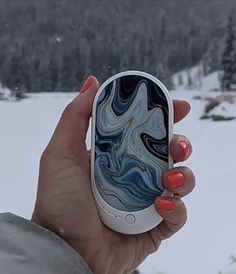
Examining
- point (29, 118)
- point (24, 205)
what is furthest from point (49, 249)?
point (29, 118)

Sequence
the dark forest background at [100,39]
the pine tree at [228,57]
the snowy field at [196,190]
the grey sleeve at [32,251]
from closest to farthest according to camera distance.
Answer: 1. the grey sleeve at [32,251]
2. the snowy field at [196,190]
3. the pine tree at [228,57]
4. the dark forest background at [100,39]

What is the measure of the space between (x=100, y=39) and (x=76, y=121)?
2931 centimetres

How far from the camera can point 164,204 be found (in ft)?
2.32

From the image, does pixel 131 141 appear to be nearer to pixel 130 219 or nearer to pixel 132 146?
pixel 132 146

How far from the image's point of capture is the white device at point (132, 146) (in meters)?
0.71

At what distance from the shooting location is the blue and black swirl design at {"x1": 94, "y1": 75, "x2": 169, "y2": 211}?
0.71 m

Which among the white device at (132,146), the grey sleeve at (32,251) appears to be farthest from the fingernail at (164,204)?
the grey sleeve at (32,251)

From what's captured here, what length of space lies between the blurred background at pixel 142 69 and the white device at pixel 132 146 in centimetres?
25

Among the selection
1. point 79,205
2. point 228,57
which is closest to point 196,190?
point 79,205

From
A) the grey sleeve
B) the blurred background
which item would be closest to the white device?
the grey sleeve

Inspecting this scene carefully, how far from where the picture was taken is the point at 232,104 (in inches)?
284

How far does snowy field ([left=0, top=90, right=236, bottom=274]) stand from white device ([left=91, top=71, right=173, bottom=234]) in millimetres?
1188

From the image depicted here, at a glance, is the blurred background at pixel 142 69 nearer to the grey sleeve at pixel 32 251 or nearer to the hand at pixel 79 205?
the hand at pixel 79 205

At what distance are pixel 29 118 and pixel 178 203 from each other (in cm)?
658
